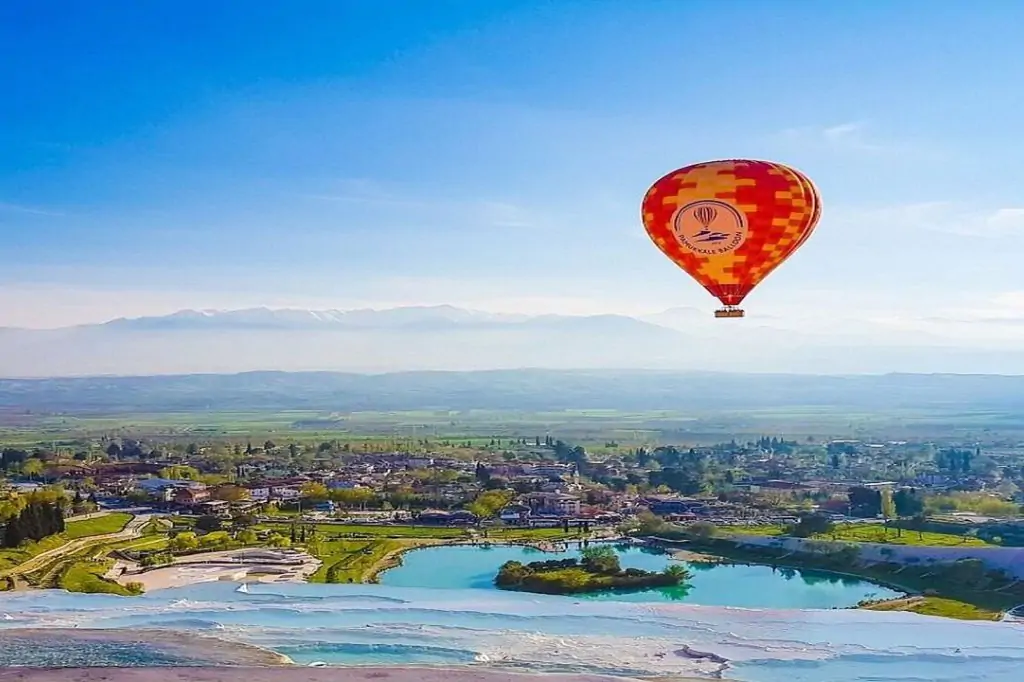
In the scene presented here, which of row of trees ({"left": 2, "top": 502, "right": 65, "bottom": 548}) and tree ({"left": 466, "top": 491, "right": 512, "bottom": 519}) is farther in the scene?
tree ({"left": 466, "top": 491, "right": 512, "bottom": 519})

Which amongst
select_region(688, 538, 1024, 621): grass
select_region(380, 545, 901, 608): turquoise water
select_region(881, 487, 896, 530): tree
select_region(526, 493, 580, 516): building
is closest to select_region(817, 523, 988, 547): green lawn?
select_region(688, 538, 1024, 621): grass

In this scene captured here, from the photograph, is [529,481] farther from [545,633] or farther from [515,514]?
[545,633]

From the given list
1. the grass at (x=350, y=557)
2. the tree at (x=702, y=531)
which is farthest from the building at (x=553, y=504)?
the grass at (x=350, y=557)

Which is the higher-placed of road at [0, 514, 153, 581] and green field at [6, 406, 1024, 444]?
green field at [6, 406, 1024, 444]

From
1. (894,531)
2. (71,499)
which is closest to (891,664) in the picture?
(894,531)

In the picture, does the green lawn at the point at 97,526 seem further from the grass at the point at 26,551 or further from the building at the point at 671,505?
the building at the point at 671,505

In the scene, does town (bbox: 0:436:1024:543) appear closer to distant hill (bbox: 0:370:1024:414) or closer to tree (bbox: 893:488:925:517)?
tree (bbox: 893:488:925:517)

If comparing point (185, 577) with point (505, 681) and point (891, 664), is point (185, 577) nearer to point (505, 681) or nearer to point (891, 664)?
point (505, 681)
